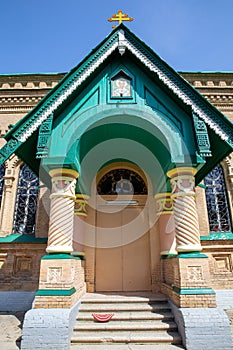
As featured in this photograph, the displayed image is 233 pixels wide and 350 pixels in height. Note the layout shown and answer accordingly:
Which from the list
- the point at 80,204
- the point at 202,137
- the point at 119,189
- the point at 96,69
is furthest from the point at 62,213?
the point at 119,189

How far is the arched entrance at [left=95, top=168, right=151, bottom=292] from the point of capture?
705 cm

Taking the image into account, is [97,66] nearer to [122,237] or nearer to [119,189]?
[119,189]

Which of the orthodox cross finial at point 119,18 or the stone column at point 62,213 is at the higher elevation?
the orthodox cross finial at point 119,18

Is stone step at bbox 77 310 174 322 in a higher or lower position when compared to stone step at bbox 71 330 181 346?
higher

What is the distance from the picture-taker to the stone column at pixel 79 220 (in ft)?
21.7

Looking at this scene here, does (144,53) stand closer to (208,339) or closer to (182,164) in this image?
(182,164)

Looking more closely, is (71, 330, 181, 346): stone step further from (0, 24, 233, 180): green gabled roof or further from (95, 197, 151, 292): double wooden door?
(0, 24, 233, 180): green gabled roof

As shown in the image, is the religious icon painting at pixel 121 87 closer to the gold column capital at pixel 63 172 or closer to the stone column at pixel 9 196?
the gold column capital at pixel 63 172

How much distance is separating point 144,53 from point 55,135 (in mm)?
2780

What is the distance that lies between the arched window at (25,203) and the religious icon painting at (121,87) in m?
4.42

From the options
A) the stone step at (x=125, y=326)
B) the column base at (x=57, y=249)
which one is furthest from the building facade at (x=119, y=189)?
the stone step at (x=125, y=326)

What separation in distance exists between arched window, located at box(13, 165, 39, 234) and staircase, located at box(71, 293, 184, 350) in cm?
389

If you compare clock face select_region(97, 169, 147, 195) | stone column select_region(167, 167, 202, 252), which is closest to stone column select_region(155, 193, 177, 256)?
clock face select_region(97, 169, 147, 195)

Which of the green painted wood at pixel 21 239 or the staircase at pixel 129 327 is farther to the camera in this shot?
the green painted wood at pixel 21 239
